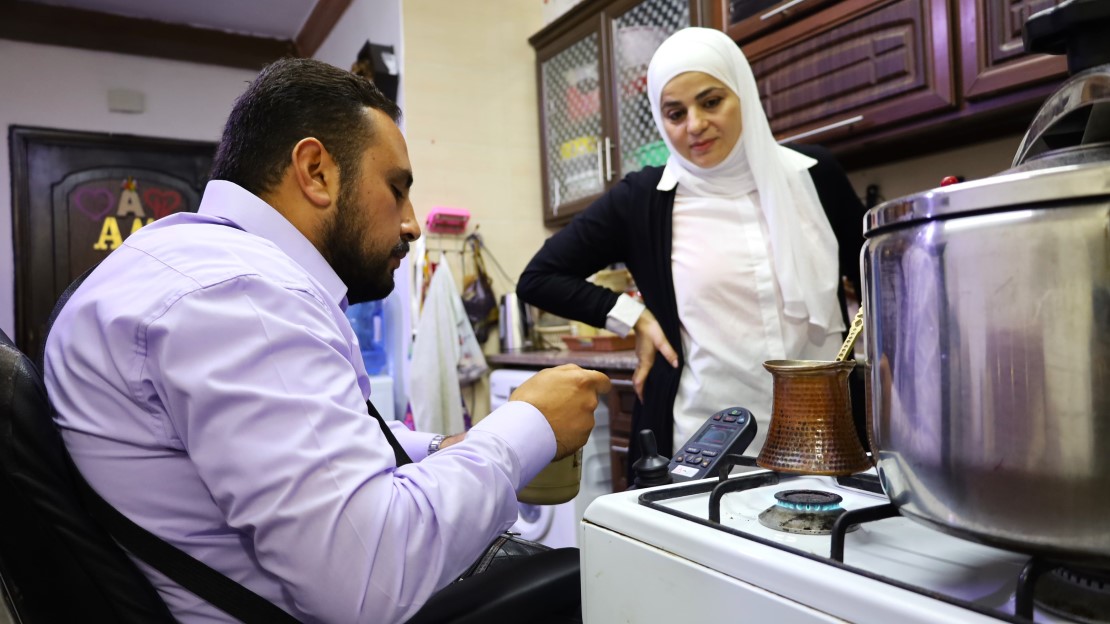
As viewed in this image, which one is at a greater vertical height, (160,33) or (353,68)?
(160,33)

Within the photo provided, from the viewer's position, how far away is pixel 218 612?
0.61 m

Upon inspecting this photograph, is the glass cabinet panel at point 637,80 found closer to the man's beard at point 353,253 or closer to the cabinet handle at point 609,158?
the cabinet handle at point 609,158

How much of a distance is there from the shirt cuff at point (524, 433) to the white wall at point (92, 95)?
11.3 feet

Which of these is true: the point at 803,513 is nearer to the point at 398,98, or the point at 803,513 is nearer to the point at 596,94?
the point at 596,94

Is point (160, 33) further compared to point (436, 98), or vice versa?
point (160, 33)

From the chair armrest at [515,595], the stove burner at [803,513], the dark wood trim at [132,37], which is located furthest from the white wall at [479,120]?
the stove burner at [803,513]

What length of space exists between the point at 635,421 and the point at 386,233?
73 cm

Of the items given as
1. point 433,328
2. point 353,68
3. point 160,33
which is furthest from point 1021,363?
point 160,33

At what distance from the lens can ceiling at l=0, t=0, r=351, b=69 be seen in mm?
3404

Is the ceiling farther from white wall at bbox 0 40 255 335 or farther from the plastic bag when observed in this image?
the plastic bag

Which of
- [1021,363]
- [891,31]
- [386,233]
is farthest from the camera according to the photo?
[891,31]

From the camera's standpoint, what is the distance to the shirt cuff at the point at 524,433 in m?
0.71

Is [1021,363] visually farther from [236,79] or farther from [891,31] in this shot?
[236,79]

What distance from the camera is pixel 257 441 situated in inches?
21.9
